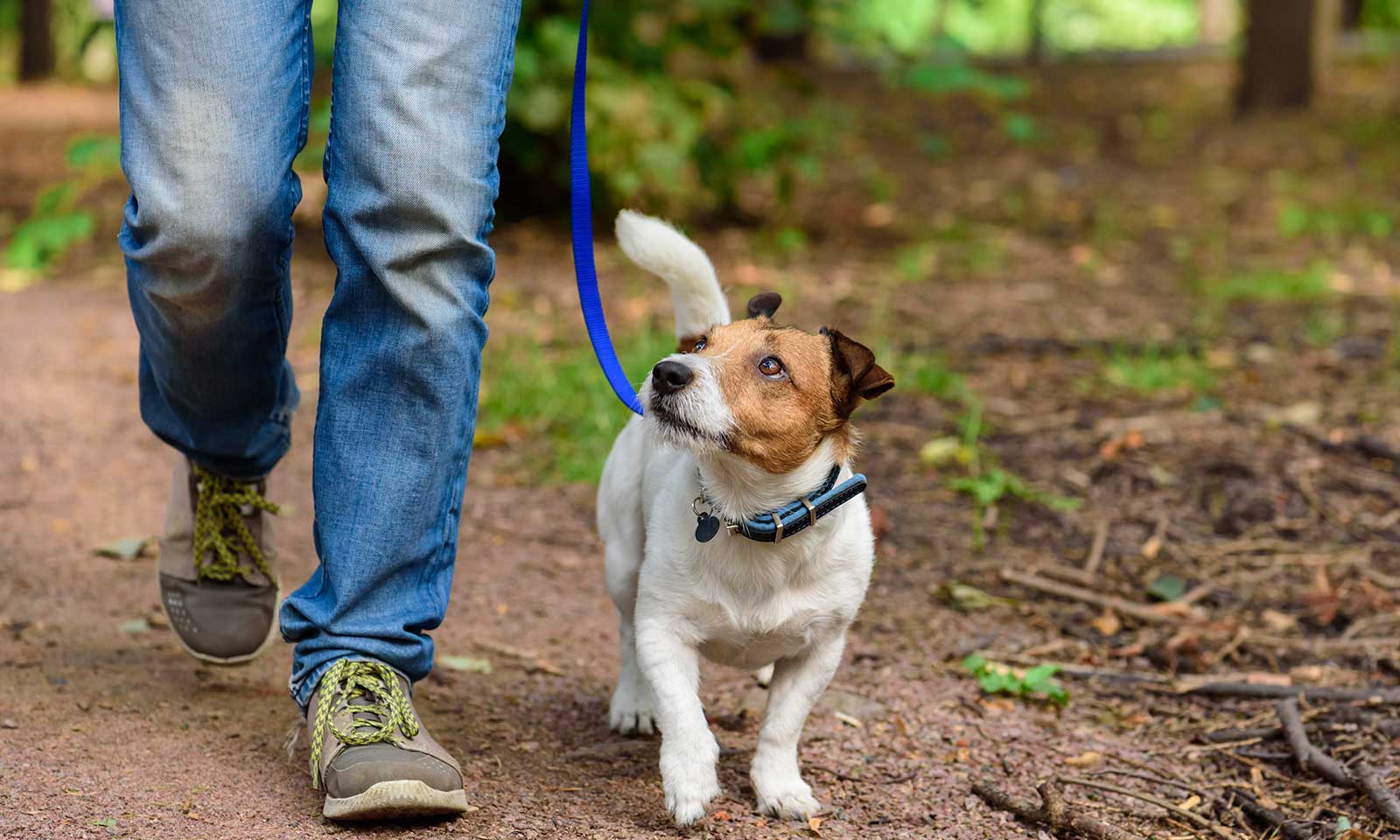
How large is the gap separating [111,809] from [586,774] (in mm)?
861

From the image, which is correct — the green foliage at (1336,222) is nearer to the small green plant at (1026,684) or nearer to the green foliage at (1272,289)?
the green foliage at (1272,289)

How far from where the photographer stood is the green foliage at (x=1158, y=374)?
208 inches

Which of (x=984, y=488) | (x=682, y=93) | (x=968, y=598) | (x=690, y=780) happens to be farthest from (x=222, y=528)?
(x=682, y=93)

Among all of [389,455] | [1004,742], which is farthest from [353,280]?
[1004,742]

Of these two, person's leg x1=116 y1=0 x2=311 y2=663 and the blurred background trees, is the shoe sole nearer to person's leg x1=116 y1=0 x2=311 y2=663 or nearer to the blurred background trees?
person's leg x1=116 y1=0 x2=311 y2=663

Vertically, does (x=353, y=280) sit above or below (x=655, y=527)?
above

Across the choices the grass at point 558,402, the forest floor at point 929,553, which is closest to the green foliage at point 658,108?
the forest floor at point 929,553

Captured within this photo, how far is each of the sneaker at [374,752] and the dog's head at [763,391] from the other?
0.67 meters

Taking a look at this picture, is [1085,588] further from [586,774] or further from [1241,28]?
[1241,28]

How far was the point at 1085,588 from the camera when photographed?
3922 mm

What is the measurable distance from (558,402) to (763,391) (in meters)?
2.76

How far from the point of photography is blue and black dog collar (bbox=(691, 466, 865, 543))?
253 cm

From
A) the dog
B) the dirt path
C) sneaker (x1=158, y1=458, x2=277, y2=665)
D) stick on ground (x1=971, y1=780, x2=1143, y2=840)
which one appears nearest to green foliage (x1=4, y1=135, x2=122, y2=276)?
the dirt path

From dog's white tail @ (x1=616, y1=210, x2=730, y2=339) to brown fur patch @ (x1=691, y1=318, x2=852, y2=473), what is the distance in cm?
26
